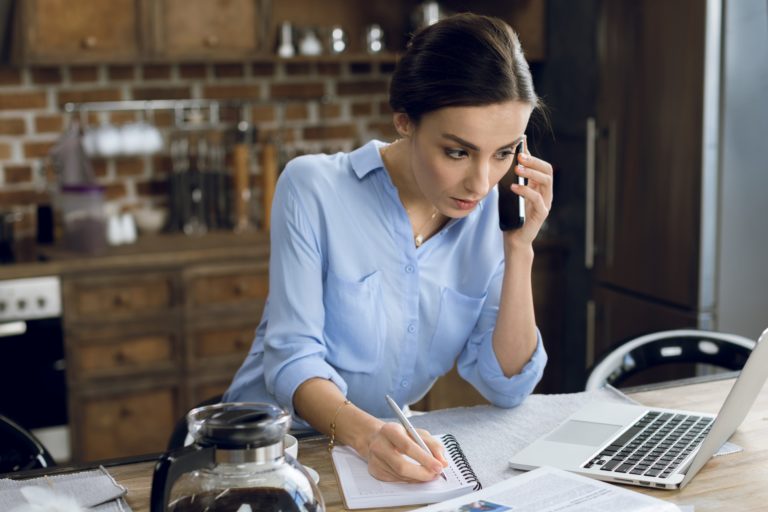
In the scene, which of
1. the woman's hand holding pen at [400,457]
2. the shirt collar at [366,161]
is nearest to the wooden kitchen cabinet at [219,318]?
the shirt collar at [366,161]

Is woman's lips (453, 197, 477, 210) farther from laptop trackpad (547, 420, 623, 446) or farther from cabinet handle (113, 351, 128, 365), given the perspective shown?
cabinet handle (113, 351, 128, 365)

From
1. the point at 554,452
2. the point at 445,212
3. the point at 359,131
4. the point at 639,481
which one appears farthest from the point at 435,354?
the point at 359,131

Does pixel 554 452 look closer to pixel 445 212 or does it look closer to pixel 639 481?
pixel 639 481

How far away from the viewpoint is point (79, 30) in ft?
11.0

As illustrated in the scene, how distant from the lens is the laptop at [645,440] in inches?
54.0

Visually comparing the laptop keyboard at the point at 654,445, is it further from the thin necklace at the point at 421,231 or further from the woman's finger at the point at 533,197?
the thin necklace at the point at 421,231

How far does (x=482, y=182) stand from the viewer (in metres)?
1.66

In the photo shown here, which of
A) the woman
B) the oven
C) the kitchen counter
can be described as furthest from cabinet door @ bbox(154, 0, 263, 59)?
the woman

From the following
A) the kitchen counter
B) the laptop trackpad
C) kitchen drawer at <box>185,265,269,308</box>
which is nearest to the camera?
the laptop trackpad

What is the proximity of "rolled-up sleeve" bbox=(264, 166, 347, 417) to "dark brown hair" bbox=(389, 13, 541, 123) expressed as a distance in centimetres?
29

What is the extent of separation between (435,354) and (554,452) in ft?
1.66

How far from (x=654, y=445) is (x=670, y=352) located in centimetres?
69

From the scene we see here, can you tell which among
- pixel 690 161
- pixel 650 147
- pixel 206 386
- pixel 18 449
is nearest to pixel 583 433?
pixel 18 449

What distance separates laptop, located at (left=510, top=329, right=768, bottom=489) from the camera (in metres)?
1.37
